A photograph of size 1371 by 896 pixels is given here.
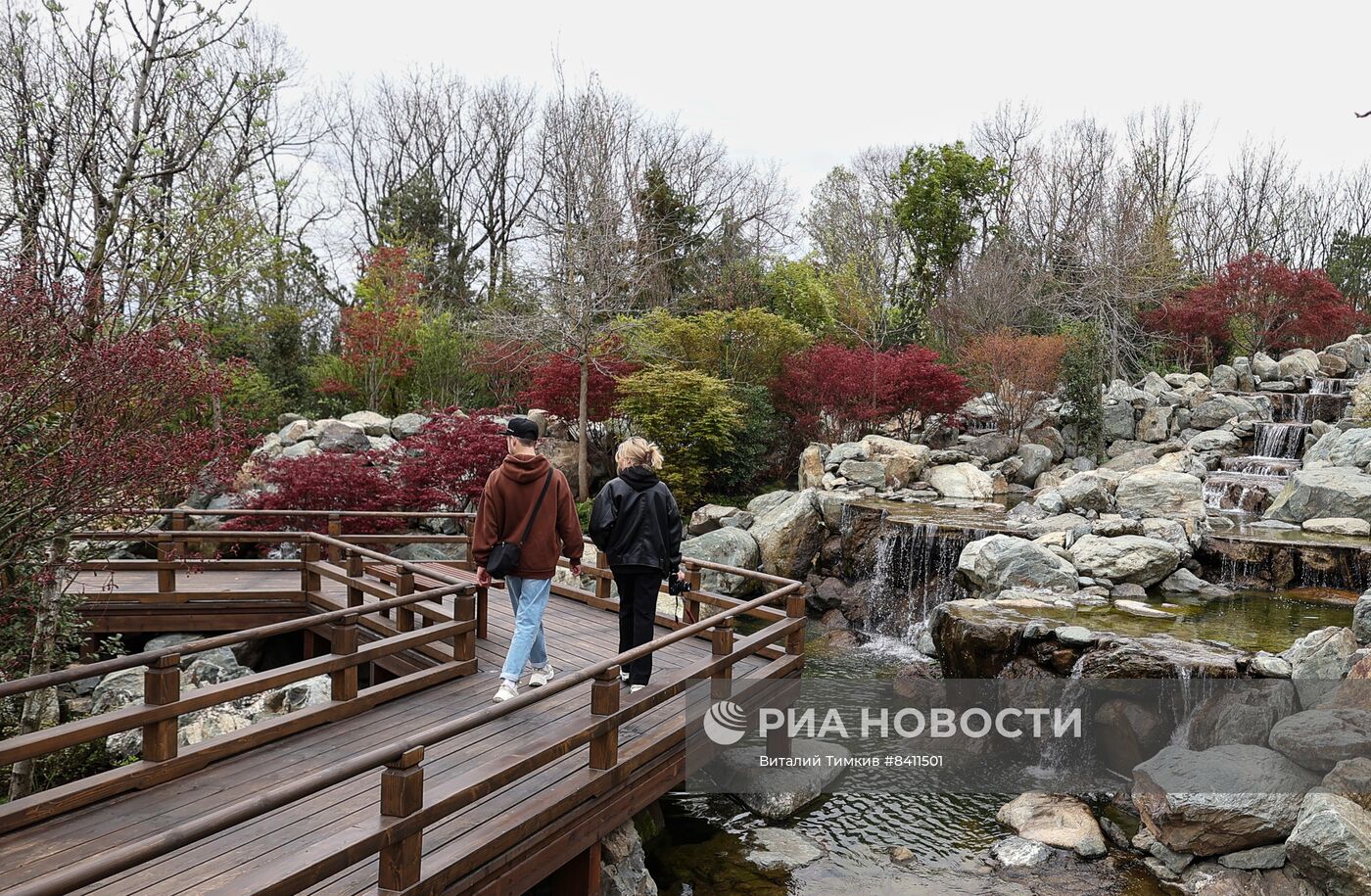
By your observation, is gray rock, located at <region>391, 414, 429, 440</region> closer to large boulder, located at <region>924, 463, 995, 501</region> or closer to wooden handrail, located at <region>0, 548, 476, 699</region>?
large boulder, located at <region>924, 463, 995, 501</region>

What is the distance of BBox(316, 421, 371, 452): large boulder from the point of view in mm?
15797

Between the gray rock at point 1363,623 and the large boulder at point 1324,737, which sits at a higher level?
the gray rock at point 1363,623

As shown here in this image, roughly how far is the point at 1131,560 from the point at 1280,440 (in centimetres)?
946

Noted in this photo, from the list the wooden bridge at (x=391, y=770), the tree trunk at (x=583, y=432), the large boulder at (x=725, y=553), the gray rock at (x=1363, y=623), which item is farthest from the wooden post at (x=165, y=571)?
the gray rock at (x=1363, y=623)

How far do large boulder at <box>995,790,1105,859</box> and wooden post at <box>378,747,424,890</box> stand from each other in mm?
4995

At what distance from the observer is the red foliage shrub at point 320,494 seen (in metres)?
11.6

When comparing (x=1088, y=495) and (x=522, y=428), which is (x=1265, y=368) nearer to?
(x=1088, y=495)

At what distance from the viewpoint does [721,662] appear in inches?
240

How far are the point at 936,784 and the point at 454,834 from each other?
196 inches

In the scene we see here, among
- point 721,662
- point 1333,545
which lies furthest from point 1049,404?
point 721,662

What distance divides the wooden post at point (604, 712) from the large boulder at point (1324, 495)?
12.4 m

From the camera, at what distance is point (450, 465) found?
12469 mm

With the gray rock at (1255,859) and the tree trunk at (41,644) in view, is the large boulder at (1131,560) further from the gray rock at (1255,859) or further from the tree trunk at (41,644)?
the tree trunk at (41,644)

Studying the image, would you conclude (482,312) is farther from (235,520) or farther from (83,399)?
(83,399)
